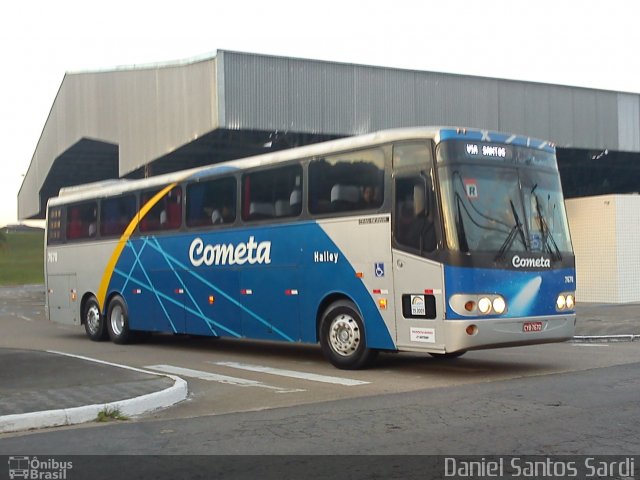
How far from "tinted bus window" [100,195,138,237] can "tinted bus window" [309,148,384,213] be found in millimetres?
6341

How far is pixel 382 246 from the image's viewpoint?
1253cm

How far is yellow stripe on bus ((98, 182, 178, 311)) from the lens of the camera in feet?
58.8

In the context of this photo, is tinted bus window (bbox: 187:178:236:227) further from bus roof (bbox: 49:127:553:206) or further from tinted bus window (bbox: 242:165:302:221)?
tinted bus window (bbox: 242:165:302:221)

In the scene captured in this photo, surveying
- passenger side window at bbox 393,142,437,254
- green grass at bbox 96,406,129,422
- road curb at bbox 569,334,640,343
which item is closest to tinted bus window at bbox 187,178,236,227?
passenger side window at bbox 393,142,437,254

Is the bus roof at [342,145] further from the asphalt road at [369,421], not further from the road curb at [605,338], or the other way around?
the road curb at [605,338]

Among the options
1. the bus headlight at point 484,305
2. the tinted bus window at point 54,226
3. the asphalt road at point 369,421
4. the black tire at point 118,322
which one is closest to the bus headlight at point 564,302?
the asphalt road at point 369,421

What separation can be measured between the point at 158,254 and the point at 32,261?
3065 inches

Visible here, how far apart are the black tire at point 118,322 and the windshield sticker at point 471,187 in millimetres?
9910

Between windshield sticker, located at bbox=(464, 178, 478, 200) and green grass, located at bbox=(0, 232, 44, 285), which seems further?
green grass, located at bbox=(0, 232, 44, 285)

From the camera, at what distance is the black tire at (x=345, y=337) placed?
12.9 m

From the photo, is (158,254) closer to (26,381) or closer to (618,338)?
(26,381)
